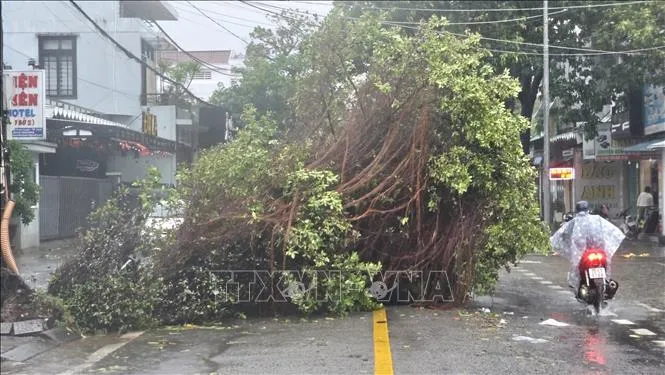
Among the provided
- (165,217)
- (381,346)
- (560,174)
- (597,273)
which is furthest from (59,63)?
(381,346)

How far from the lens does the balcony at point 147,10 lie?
104 ft

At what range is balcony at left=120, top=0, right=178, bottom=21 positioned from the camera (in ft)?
104

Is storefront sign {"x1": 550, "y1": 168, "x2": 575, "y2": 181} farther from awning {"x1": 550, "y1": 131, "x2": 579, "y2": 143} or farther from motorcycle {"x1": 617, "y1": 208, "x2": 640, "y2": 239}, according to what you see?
awning {"x1": 550, "y1": 131, "x2": 579, "y2": 143}

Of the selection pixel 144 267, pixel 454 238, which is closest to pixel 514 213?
pixel 454 238

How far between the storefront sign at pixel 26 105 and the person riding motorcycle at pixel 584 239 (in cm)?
934

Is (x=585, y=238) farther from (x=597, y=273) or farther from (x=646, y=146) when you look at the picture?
(x=646, y=146)

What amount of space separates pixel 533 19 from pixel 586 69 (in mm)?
2491

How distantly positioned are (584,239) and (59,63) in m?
25.2

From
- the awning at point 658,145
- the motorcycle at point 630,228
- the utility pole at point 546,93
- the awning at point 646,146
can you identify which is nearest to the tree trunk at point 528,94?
the utility pole at point 546,93

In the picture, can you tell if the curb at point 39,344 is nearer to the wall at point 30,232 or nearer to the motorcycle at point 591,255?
the motorcycle at point 591,255

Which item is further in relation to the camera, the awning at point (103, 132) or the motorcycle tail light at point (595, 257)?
the awning at point (103, 132)

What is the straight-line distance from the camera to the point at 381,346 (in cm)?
749

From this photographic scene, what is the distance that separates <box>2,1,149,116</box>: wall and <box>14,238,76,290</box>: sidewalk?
905 cm

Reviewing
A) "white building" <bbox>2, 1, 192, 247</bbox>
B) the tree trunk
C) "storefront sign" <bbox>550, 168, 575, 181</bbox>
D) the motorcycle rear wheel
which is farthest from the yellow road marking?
the tree trunk
